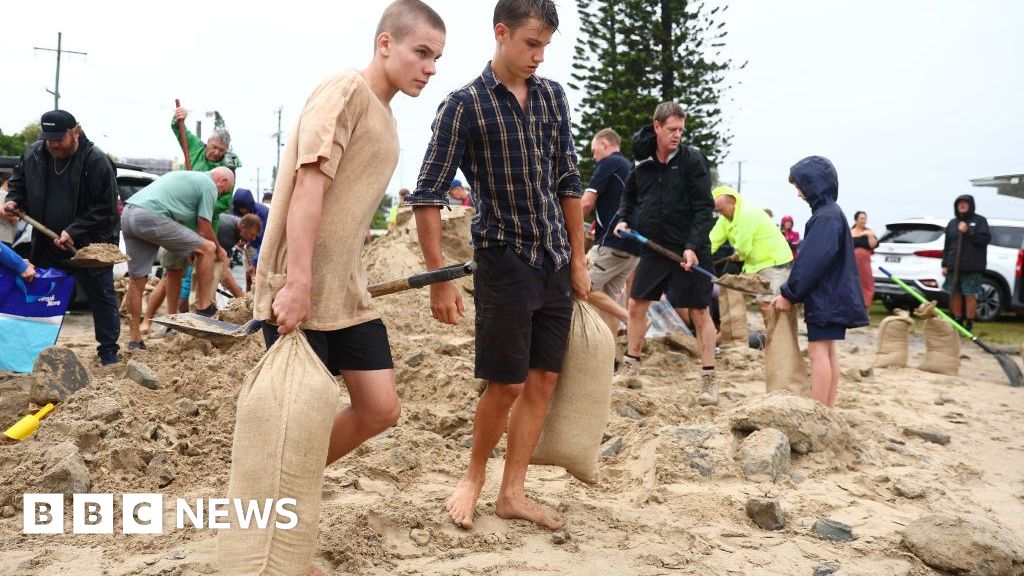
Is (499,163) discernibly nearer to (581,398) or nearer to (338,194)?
(338,194)

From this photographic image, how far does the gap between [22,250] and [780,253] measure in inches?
285

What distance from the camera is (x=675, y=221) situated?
628 centimetres

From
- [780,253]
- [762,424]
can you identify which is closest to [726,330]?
[780,253]

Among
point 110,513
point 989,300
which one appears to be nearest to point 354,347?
point 110,513

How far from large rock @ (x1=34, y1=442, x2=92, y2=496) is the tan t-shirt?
163cm

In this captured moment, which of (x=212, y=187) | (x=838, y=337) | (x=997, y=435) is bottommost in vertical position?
(x=997, y=435)

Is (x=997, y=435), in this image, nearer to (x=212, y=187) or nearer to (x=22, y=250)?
(x=212, y=187)

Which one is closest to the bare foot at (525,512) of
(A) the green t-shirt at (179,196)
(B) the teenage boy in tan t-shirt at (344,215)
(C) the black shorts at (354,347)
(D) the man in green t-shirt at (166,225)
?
(B) the teenage boy in tan t-shirt at (344,215)

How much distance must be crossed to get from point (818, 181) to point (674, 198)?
1303 mm

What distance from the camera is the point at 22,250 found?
27.6 ft

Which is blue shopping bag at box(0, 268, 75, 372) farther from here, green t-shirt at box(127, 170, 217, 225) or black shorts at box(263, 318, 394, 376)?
black shorts at box(263, 318, 394, 376)

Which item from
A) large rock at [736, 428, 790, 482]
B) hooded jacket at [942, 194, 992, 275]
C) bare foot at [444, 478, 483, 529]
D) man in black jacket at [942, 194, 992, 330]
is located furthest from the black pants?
hooded jacket at [942, 194, 992, 275]

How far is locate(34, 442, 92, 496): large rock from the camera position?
3.55 meters

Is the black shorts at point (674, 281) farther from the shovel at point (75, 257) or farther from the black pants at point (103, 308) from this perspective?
the black pants at point (103, 308)
